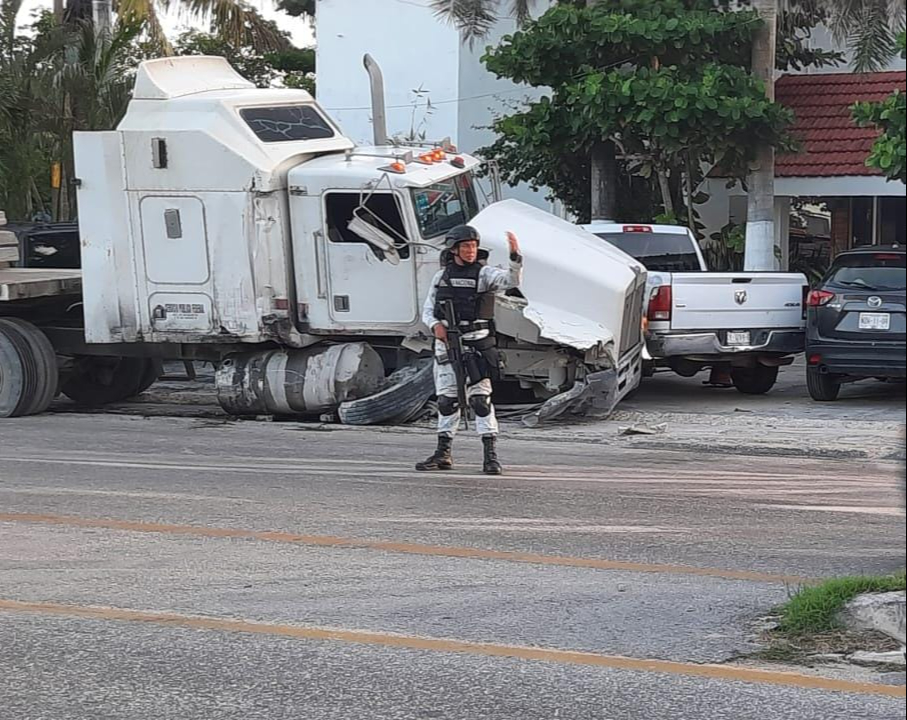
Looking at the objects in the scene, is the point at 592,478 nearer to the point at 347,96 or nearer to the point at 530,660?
the point at 530,660

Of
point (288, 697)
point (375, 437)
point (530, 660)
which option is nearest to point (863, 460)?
point (375, 437)

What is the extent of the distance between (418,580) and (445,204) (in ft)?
23.0

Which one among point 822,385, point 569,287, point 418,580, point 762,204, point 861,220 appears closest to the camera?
point 418,580

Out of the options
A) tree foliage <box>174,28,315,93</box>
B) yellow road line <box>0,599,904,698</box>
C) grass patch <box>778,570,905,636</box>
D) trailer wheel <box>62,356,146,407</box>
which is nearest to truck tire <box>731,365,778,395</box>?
trailer wheel <box>62,356,146,407</box>

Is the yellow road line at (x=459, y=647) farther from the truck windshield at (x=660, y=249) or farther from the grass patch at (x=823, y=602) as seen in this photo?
the truck windshield at (x=660, y=249)

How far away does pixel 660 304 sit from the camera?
14.5 metres

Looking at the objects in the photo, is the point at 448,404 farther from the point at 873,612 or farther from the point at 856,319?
the point at 856,319

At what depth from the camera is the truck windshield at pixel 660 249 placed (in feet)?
52.3

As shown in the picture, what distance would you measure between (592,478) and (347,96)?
1789cm

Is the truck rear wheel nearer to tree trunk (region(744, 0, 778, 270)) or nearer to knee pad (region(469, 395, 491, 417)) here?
knee pad (region(469, 395, 491, 417))

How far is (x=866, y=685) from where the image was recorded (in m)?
5.52

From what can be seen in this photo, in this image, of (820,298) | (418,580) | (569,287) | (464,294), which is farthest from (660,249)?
(418,580)

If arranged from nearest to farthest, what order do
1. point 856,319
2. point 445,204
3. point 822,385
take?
1. point 445,204
2. point 856,319
3. point 822,385

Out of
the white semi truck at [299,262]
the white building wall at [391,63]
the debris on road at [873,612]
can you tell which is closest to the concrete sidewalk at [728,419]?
the white semi truck at [299,262]
